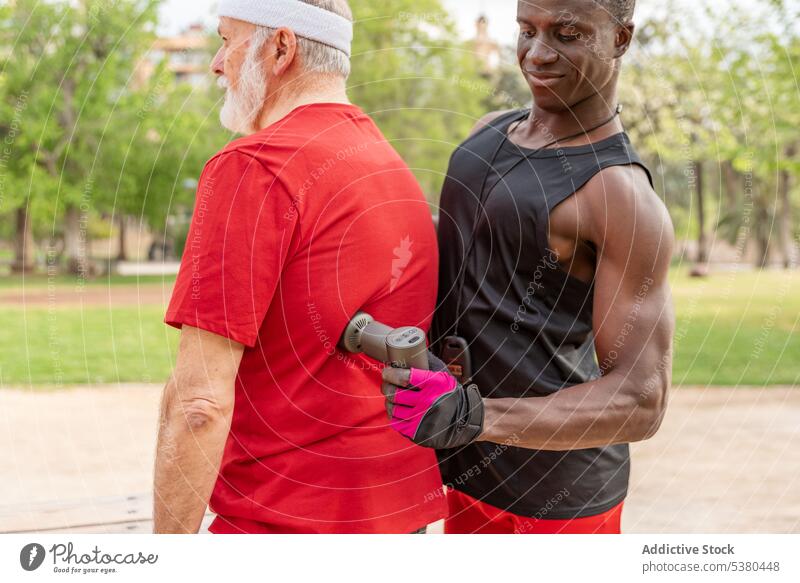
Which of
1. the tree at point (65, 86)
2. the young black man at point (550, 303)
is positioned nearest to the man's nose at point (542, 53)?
the young black man at point (550, 303)

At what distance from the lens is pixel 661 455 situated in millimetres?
8102

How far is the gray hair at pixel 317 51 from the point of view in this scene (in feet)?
7.21

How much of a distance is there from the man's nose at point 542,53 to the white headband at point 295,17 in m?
0.47

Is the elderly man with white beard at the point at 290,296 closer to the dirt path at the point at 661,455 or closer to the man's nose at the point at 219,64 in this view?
the man's nose at the point at 219,64

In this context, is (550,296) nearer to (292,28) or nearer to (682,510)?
(292,28)

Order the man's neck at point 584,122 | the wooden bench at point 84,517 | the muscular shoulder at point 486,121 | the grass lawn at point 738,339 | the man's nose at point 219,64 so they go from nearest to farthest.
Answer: the man's nose at point 219,64 < the man's neck at point 584,122 < the muscular shoulder at point 486,121 < the wooden bench at point 84,517 < the grass lawn at point 738,339

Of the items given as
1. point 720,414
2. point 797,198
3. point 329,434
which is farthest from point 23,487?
point 797,198

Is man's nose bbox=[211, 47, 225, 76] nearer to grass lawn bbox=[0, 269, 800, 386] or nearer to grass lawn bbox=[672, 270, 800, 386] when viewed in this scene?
grass lawn bbox=[672, 270, 800, 386]

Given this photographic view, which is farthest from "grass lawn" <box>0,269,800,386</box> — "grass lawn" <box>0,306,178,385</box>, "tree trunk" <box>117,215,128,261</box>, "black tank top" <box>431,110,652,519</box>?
"tree trunk" <box>117,215,128,261</box>

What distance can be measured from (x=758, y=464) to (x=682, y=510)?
5.87ft

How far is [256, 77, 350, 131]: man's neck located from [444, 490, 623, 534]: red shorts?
47.7 inches

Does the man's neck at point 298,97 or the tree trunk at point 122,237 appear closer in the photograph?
the man's neck at point 298,97

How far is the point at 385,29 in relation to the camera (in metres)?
5.50

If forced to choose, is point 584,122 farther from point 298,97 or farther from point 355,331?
point 355,331
